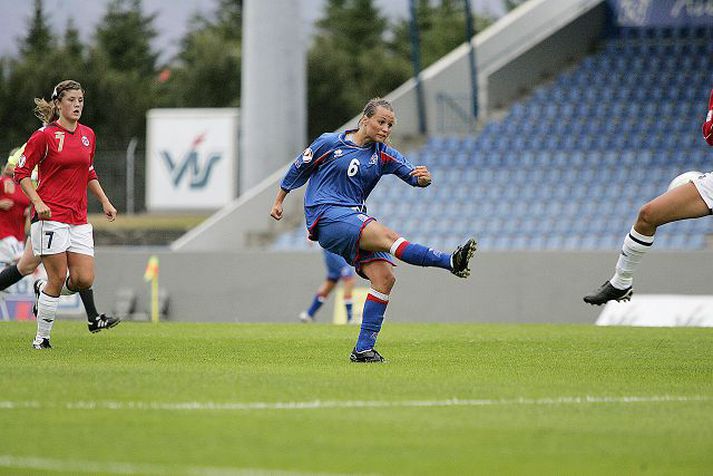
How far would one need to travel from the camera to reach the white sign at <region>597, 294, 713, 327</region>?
18.2 meters

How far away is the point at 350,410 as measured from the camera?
712cm

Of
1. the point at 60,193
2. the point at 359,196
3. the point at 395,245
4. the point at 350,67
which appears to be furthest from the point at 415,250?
the point at 350,67

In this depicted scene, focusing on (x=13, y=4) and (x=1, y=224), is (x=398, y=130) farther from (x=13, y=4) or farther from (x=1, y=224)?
(x=13, y=4)

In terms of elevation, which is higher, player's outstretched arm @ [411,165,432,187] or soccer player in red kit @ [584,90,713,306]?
player's outstretched arm @ [411,165,432,187]

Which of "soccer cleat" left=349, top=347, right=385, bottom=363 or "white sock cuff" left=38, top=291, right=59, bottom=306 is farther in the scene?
"white sock cuff" left=38, top=291, right=59, bottom=306

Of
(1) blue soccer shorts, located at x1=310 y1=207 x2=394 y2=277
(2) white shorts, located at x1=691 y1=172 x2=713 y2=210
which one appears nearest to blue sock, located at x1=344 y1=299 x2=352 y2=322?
(1) blue soccer shorts, located at x1=310 y1=207 x2=394 y2=277

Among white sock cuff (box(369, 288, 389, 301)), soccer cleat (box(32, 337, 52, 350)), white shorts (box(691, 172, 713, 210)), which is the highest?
white shorts (box(691, 172, 713, 210))

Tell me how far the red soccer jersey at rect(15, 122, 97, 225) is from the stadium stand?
44.0 feet

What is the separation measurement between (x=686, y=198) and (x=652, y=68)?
61.9 ft

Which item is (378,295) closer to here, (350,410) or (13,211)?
(350,410)

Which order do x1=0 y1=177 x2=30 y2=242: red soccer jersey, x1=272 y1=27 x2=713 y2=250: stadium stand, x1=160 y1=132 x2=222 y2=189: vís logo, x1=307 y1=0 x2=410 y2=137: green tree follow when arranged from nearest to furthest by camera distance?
x1=0 y1=177 x2=30 y2=242: red soccer jersey, x1=272 y1=27 x2=713 y2=250: stadium stand, x1=160 y1=132 x2=222 y2=189: vís logo, x1=307 y1=0 x2=410 y2=137: green tree

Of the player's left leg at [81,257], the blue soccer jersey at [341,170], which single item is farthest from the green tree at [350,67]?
the blue soccer jersey at [341,170]

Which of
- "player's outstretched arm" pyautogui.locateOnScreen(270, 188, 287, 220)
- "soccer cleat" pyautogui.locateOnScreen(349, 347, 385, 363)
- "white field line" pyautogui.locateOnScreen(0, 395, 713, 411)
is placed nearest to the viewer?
"white field line" pyautogui.locateOnScreen(0, 395, 713, 411)

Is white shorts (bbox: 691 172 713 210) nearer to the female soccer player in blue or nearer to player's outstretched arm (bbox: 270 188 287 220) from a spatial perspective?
the female soccer player in blue
